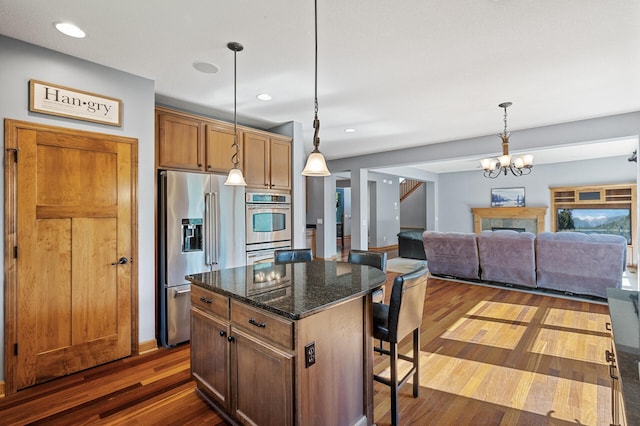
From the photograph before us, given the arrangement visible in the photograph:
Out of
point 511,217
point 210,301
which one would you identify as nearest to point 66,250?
point 210,301

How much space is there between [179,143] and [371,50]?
2.12 metres

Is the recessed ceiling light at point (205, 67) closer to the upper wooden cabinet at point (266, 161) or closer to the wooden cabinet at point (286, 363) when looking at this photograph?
the upper wooden cabinet at point (266, 161)

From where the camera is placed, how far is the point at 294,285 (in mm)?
1979

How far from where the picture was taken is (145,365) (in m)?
2.78

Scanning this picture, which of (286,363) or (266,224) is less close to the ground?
(266,224)

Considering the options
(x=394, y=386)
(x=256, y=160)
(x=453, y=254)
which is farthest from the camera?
(x=453, y=254)

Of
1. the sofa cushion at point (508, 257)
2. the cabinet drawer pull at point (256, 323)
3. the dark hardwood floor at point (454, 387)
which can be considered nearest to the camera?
the cabinet drawer pull at point (256, 323)

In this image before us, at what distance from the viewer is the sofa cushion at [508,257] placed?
4.89 metres

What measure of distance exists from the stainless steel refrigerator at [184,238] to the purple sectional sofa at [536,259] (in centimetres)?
403

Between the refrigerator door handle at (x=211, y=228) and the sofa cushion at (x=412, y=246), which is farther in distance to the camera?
the sofa cushion at (x=412, y=246)

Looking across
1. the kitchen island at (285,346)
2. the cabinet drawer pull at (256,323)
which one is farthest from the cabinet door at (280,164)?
the cabinet drawer pull at (256,323)

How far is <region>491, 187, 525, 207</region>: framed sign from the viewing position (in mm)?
9688

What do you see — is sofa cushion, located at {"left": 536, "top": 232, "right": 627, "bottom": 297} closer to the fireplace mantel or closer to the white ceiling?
the white ceiling

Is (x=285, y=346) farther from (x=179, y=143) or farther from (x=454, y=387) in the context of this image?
(x=179, y=143)
